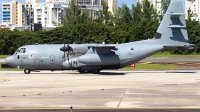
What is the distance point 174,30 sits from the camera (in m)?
43.3

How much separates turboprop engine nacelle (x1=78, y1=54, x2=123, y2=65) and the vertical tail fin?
15.6 feet

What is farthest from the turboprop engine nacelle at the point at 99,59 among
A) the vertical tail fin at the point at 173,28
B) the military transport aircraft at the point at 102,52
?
the vertical tail fin at the point at 173,28

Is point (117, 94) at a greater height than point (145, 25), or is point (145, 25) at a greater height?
point (145, 25)

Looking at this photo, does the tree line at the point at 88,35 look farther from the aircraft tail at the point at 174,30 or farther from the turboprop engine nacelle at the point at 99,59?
the turboprop engine nacelle at the point at 99,59

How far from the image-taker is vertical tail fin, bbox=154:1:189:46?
141 ft

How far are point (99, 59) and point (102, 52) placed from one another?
83 centimetres

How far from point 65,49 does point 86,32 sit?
4602cm

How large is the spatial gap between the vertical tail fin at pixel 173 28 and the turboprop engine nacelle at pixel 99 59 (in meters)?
4.74

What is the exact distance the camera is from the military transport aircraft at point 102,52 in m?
42.0

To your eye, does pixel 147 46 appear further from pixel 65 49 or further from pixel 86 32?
pixel 86 32

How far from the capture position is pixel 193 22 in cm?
8725

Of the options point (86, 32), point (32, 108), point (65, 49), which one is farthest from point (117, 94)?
point (86, 32)

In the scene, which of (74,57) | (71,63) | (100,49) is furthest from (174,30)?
(71,63)

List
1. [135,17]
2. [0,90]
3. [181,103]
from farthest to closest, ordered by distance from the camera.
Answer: [135,17] < [0,90] < [181,103]
